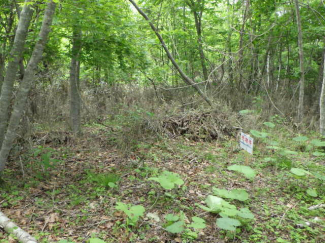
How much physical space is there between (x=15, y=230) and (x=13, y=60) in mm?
2115

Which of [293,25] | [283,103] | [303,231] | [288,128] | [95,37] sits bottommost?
[303,231]

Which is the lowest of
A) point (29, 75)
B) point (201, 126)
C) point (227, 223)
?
point (227, 223)

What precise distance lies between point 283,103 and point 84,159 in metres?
6.54

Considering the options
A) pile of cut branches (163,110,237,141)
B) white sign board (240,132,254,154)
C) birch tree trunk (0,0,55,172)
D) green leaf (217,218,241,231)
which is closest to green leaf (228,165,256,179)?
white sign board (240,132,254,154)

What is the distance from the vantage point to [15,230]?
2.66 meters

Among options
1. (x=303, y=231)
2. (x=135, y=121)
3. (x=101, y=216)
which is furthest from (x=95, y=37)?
(x=303, y=231)

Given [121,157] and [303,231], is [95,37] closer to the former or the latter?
[121,157]

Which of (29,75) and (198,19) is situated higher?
(198,19)

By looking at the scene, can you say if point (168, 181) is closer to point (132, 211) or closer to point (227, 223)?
point (132, 211)

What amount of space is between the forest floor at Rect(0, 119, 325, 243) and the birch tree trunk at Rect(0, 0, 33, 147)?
0.89 metres

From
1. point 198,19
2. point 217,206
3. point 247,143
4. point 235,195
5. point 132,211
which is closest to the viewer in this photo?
point 132,211

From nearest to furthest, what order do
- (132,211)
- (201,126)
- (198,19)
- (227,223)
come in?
(227,223) → (132,211) → (201,126) → (198,19)

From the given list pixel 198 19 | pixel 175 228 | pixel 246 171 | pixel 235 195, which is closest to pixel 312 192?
pixel 246 171

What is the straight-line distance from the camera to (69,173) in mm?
4266
